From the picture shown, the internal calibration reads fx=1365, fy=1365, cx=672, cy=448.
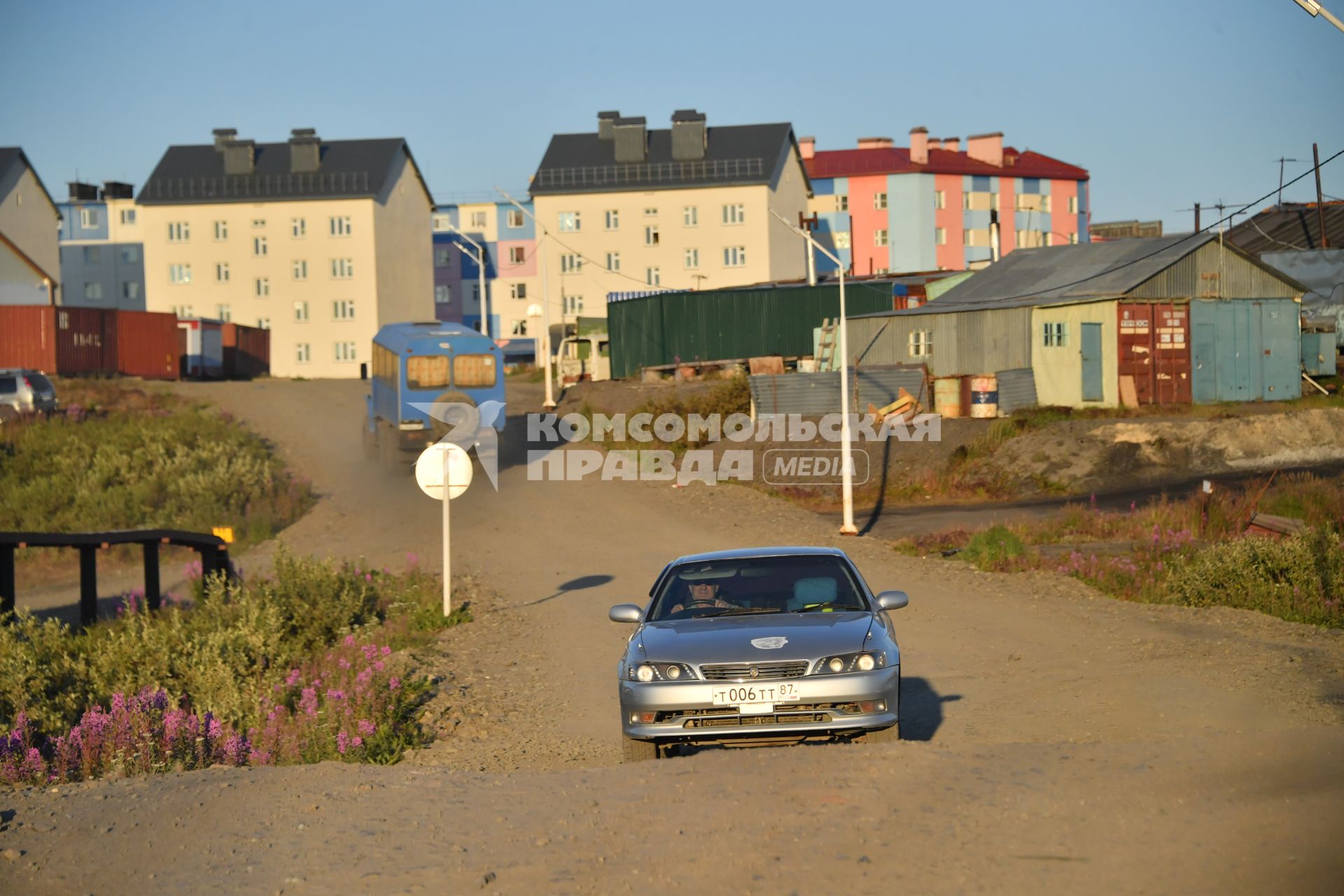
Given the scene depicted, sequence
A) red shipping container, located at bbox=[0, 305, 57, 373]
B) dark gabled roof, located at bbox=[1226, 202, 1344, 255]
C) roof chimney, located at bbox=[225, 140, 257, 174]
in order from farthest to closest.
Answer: roof chimney, located at bbox=[225, 140, 257, 174], dark gabled roof, located at bbox=[1226, 202, 1344, 255], red shipping container, located at bbox=[0, 305, 57, 373]

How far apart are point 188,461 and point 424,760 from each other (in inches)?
1001

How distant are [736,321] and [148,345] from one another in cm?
2450

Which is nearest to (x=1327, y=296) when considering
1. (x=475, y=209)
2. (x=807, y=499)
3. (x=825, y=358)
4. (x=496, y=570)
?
(x=825, y=358)

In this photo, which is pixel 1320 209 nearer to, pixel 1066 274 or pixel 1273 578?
pixel 1066 274

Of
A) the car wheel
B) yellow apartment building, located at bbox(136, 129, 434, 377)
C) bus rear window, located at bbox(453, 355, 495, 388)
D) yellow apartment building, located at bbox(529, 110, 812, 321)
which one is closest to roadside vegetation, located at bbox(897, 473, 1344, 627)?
the car wheel

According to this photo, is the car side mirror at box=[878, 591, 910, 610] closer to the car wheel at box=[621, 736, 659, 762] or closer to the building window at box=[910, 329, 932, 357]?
the car wheel at box=[621, 736, 659, 762]

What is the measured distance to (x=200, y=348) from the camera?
59.1 m

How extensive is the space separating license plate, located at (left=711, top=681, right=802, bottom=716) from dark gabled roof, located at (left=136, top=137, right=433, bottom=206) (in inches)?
2599

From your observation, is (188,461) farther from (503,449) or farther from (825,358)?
(825,358)

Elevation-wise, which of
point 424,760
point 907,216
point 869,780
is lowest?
point 424,760

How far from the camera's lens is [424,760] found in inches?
436

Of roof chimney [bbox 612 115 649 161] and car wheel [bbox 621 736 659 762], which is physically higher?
roof chimney [bbox 612 115 649 161]

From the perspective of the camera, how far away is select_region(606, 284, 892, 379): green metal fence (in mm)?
48688

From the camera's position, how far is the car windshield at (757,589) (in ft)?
30.3
